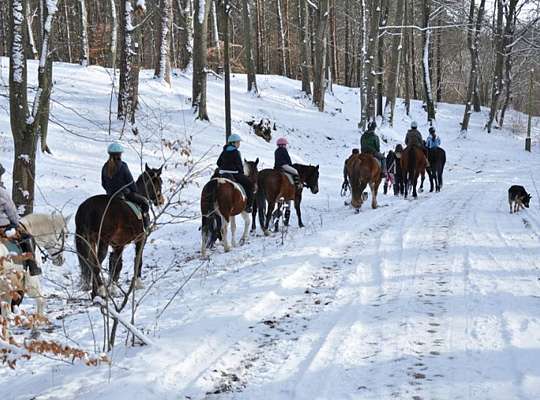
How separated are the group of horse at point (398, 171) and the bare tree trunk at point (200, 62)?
830 centimetres

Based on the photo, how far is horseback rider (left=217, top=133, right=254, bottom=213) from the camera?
12008mm

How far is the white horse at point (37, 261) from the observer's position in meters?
4.25

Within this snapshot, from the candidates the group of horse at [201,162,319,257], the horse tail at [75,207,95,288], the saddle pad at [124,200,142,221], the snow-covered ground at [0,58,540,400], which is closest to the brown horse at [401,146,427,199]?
the snow-covered ground at [0,58,540,400]

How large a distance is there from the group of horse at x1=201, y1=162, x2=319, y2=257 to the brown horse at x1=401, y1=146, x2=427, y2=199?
13.1ft

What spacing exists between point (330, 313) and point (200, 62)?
18.1 metres

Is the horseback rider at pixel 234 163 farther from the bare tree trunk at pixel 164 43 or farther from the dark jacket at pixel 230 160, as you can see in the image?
the bare tree trunk at pixel 164 43

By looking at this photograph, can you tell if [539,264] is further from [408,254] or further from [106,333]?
[106,333]

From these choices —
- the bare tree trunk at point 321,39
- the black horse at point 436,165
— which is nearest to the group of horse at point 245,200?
the black horse at point 436,165

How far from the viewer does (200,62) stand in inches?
899

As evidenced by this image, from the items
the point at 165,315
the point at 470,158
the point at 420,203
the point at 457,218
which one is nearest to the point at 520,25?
the point at 470,158

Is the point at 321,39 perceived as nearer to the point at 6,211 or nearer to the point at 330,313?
the point at 6,211

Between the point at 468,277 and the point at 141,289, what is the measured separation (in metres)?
5.11

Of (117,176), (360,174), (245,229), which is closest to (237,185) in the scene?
(245,229)

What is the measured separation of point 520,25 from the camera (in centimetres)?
3928
